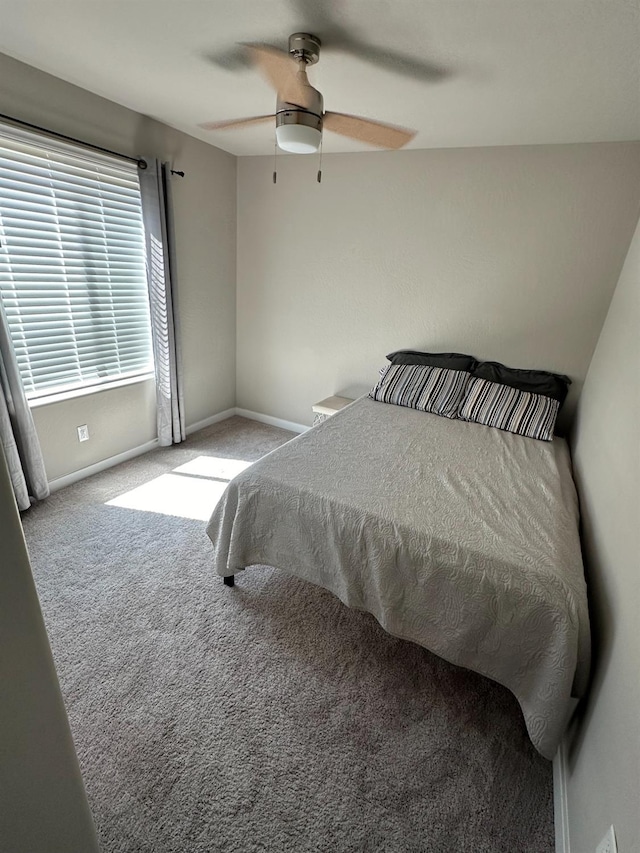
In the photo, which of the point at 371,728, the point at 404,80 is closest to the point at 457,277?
the point at 404,80

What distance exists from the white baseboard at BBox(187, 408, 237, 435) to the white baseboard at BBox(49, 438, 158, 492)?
1.35 ft

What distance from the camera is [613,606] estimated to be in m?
1.23

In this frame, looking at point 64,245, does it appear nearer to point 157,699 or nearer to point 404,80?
point 404,80

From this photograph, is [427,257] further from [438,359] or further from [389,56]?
[389,56]

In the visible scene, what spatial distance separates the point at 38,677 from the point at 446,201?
324cm

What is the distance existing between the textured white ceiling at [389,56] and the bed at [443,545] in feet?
5.46

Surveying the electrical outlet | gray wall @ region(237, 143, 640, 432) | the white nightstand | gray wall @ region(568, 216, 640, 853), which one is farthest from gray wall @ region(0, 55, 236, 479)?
the electrical outlet

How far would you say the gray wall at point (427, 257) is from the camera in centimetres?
252

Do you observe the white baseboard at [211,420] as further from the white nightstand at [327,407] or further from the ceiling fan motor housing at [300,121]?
Answer: the ceiling fan motor housing at [300,121]

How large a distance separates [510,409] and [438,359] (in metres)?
0.66

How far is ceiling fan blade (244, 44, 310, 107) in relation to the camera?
154 centimetres

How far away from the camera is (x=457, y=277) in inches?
116

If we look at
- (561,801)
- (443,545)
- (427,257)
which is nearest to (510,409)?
(427,257)

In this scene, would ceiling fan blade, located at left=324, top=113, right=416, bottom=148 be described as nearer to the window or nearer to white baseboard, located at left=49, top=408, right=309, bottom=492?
the window
